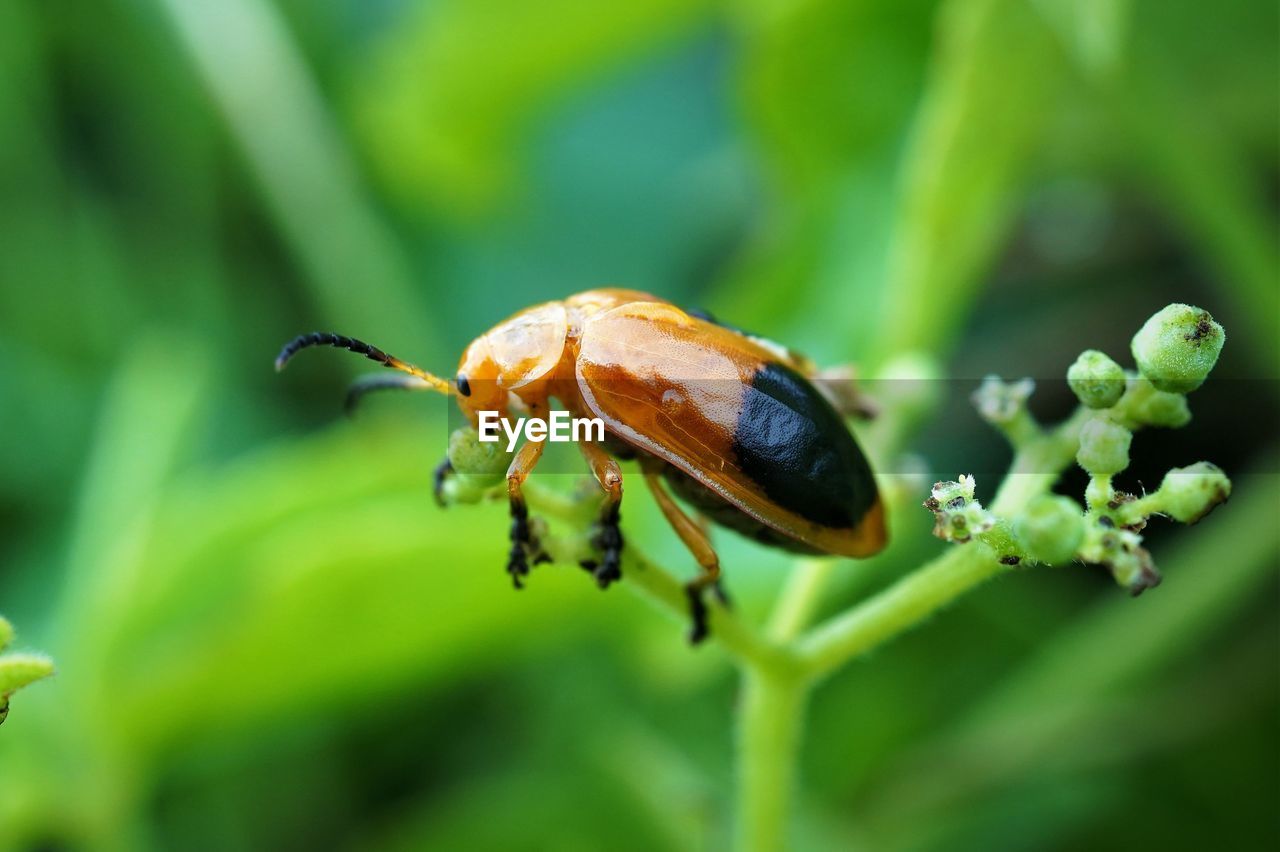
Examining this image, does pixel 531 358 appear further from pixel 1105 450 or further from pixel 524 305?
pixel 524 305

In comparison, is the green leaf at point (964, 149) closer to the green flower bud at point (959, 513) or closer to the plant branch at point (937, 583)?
the plant branch at point (937, 583)

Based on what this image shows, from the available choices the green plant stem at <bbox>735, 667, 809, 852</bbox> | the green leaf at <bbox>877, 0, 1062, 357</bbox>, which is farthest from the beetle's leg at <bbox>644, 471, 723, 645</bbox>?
the green leaf at <bbox>877, 0, 1062, 357</bbox>

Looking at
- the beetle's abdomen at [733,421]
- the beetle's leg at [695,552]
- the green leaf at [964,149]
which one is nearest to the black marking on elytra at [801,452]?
the beetle's abdomen at [733,421]

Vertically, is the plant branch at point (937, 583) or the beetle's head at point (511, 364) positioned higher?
the beetle's head at point (511, 364)

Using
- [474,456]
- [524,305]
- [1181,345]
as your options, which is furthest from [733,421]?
[524,305]

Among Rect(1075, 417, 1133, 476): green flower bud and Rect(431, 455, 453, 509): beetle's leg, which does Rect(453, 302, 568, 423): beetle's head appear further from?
Rect(1075, 417, 1133, 476): green flower bud
